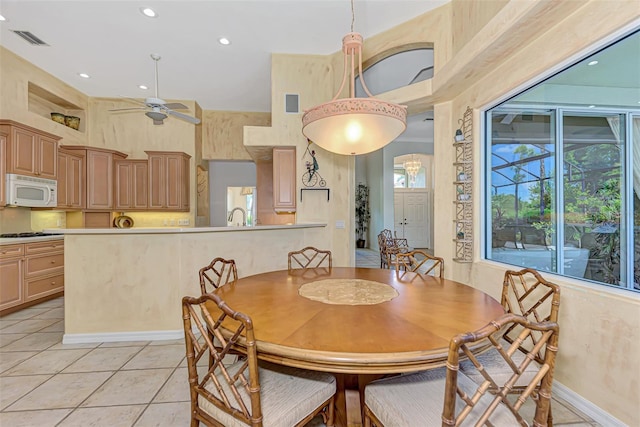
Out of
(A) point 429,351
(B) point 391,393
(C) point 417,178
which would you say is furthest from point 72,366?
(C) point 417,178

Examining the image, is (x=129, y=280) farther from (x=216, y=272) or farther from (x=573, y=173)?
(x=573, y=173)

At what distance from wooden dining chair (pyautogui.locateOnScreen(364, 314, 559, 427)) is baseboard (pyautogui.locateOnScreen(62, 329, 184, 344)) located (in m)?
2.39

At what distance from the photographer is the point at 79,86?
5.09m

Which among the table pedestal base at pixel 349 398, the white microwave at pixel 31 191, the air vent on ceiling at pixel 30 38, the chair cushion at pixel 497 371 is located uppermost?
the air vent on ceiling at pixel 30 38

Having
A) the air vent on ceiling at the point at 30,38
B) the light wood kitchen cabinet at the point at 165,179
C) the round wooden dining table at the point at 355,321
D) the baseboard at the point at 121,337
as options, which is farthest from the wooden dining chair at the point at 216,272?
the air vent on ceiling at the point at 30,38

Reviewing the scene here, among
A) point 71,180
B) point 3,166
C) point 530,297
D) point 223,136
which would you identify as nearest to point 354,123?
point 530,297

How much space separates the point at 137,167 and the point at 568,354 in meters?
6.38

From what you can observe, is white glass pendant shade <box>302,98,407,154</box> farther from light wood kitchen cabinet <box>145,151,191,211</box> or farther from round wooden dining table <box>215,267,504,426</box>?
light wood kitchen cabinet <box>145,151,191,211</box>

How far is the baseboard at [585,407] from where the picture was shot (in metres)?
1.66

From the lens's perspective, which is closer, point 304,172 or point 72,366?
point 72,366

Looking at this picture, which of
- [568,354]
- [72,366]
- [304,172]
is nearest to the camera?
[568,354]

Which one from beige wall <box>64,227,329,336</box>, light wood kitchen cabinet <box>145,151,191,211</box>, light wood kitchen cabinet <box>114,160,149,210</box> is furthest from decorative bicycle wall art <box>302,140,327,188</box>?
light wood kitchen cabinet <box>114,160,149,210</box>

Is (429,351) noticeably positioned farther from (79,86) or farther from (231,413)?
(79,86)

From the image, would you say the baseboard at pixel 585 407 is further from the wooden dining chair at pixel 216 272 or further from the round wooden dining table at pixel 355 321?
the wooden dining chair at pixel 216 272
